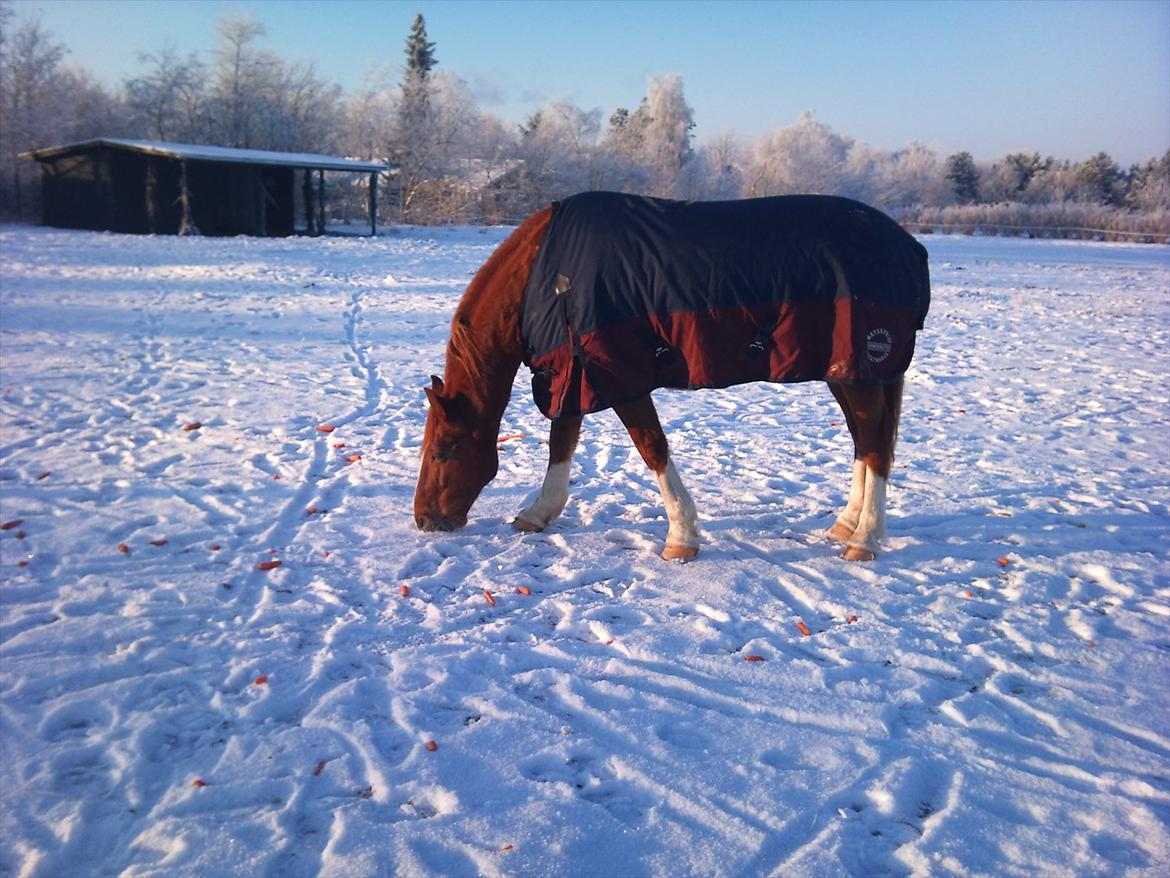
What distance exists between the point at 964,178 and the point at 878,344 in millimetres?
75494

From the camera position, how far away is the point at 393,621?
11.9 ft

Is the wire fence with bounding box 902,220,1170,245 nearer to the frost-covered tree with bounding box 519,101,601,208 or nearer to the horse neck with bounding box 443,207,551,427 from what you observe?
the frost-covered tree with bounding box 519,101,601,208

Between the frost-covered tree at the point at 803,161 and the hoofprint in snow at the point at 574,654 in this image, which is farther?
the frost-covered tree at the point at 803,161

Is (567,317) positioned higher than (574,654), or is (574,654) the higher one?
(567,317)

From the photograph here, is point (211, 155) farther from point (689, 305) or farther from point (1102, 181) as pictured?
point (1102, 181)

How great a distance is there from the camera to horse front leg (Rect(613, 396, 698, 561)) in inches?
168

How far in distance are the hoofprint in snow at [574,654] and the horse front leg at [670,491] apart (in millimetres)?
112

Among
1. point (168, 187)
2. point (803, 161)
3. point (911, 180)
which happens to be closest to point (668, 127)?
point (803, 161)

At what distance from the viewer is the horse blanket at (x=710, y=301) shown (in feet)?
13.0

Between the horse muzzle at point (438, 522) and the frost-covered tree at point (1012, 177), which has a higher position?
the frost-covered tree at point (1012, 177)

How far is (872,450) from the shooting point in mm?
4418

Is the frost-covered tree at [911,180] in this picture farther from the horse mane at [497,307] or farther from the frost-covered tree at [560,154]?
the horse mane at [497,307]

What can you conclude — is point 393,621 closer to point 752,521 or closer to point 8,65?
point 752,521

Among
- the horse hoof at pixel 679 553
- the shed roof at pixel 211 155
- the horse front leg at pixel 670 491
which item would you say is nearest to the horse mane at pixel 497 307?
the horse front leg at pixel 670 491
